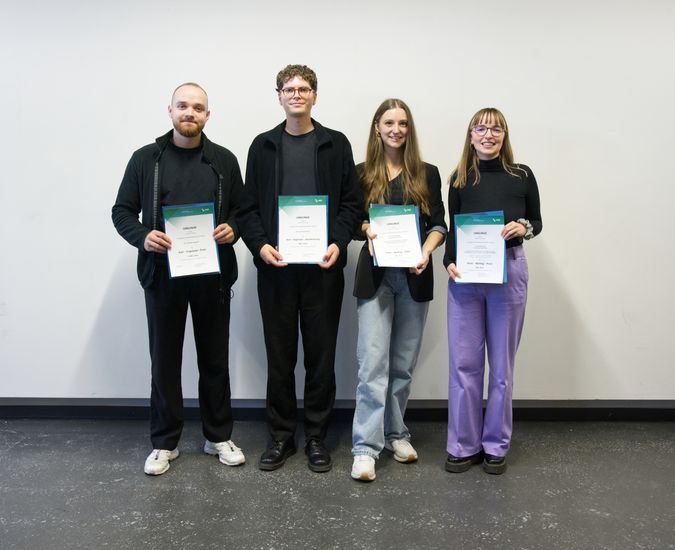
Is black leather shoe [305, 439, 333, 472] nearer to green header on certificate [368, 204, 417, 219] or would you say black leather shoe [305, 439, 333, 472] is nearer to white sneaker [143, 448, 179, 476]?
white sneaker [143, 448, 179, 476]

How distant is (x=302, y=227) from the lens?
238 cm

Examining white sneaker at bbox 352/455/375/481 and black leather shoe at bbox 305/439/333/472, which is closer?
white sneaker at bbox 352/455/375/481

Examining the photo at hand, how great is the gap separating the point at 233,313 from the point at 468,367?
134 cm

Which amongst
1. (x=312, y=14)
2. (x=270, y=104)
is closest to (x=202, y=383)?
(x=270, y=104)

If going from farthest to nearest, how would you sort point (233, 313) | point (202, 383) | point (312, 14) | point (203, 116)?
point (233, 313), point (312, 14), point (202, 383), point (203, 116)

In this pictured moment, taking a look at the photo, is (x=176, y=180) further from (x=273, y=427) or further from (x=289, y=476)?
(x=289, y=476)

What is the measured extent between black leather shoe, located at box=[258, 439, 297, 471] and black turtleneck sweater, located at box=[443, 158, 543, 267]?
3.56 feet

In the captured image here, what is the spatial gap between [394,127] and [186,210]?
3.02 ft

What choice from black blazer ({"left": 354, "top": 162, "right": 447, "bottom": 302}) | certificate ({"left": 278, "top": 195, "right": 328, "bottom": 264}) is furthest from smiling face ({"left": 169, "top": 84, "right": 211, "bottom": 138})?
black blazer ({"left": 354, "top": 162, "right": 447, "bottom": 302})

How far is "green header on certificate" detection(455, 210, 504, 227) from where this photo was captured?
2322 mm

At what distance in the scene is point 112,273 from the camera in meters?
3.12

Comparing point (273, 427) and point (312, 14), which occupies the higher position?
point (312, 14)

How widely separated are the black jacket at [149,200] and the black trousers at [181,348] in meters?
0.08

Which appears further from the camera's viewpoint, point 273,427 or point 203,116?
point 273,427
